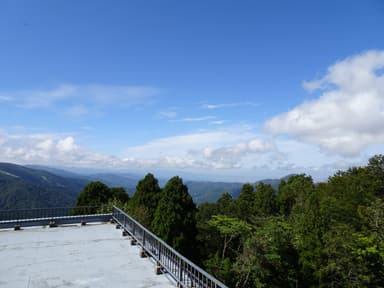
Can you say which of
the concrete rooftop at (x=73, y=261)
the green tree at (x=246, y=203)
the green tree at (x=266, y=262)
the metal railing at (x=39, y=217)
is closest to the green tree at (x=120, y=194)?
the green tree at (x=246, y=203)

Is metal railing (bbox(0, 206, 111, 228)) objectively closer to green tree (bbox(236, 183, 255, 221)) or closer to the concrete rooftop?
the concrete rooftop

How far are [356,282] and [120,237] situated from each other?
57.1 feet

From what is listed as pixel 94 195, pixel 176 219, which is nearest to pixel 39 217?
pixel 176 219

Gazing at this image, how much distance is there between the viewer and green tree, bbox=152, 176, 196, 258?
24922mm

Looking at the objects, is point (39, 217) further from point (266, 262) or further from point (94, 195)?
point (94, 195)

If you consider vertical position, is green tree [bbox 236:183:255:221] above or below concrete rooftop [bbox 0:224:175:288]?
below

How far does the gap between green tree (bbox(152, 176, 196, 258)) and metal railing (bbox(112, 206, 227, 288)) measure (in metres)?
12.9

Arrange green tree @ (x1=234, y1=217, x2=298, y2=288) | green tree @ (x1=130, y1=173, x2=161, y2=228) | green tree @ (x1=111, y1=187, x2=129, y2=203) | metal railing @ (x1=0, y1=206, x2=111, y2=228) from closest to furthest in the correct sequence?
metal railing @ (x1=0, y1=206, x2=111, y2=228) → green tree @ (x1=234, y1=217, x2=298, y2=288) → green tree @ (x1=130, y1=173, x2=161, y2=228) → green tree @ (x1=111, y1=187, x2=129, y2=203)

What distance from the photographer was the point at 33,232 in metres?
13.1

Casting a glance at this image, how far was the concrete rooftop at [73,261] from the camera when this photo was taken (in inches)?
303

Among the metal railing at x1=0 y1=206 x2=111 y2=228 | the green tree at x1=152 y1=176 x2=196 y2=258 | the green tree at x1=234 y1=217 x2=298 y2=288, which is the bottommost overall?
the green tree at x1=234 y1=217 x2=298 y2=288

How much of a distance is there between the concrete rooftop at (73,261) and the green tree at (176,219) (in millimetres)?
12266

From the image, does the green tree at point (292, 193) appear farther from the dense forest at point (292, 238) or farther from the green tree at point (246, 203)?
the dense forest at point (292, 238)

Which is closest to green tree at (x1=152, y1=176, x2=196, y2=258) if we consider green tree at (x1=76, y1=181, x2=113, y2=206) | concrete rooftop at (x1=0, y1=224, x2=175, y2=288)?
concrete rooftop at (x1=0, y1=224, x2=175, y2=288)
